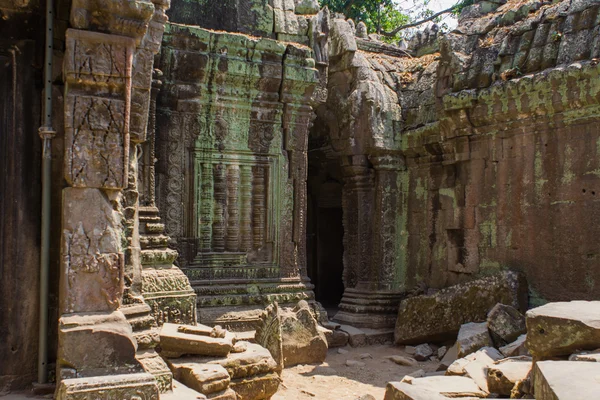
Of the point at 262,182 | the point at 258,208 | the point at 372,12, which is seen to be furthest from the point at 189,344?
the point at 372,12

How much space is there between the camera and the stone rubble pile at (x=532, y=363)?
3346 mm

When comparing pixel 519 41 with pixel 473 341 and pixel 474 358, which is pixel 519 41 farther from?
pixel 474 358

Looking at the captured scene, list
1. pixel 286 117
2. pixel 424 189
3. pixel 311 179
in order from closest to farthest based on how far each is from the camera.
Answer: pixel 286 117
pixel 424 189
pixel 311 179

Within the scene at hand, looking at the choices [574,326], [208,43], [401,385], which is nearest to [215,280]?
[208,43]

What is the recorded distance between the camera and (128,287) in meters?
4.84

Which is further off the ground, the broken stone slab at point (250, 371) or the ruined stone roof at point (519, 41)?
the ruined stone roof at point (519, 41)

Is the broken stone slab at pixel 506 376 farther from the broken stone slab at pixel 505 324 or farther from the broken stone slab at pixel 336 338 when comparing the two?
the broken stone slab at pixel 336 338

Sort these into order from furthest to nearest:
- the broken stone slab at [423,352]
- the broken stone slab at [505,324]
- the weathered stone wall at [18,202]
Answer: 1. the broken stone slab at [423,352]
2. the broken stone slab at [505,324]
3. the weathered stone wall at [18,202]

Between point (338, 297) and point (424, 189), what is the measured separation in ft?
12.3

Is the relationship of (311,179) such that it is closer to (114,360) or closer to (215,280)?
(215,280)

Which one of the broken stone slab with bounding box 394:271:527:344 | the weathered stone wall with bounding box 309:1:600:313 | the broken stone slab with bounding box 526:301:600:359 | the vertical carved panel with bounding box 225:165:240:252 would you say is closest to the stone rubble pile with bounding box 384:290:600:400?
the broken stone slab with bounding box 526:301:600:359

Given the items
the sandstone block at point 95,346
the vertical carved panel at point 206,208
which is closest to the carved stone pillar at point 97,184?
the sandstone block at point 95,346

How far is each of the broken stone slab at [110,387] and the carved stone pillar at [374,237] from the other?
5874 millimetres

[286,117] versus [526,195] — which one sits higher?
[286,117]
